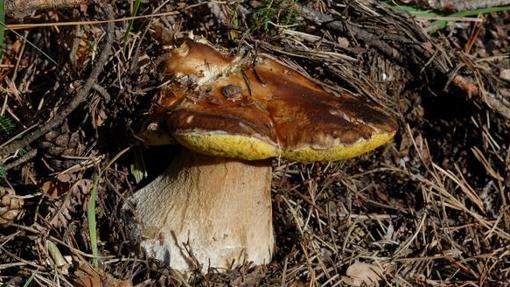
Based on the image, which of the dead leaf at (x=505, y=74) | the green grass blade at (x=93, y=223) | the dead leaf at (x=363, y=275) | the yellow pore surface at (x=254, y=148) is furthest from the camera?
the dead leaf at (x=505, y=74)

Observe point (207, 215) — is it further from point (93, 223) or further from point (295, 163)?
point (295, 163)

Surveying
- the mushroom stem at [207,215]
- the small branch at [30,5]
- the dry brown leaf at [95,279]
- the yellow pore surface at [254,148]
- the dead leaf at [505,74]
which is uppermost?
the small branch at [30,5]

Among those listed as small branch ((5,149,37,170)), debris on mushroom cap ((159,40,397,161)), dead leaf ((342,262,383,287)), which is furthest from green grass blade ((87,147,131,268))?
dead leaf ((342,262,383,287))

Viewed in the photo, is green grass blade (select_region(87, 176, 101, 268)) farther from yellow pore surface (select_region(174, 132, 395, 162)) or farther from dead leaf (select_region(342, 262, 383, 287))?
dead leaf (select_region(342, 262, 383, 287))

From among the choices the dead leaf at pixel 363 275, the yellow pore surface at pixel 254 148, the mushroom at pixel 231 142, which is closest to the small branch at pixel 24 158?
the mushroom at pixel 231 142

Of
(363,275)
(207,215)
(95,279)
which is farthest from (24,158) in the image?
(363,275)

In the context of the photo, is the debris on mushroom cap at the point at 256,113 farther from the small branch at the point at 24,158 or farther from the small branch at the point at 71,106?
the small branch at the point at 24,158

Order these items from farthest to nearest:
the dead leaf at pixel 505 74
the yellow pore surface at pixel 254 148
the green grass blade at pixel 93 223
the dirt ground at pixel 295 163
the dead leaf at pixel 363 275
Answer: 1. the dead leaf at pixel 505 74
2. the dead leaf at pixel 363 275
3. the dirt ground at pixel 295 163
4. the green grass blade at pixel 93 223
5. the yellow pore surface at pixel 254 148
